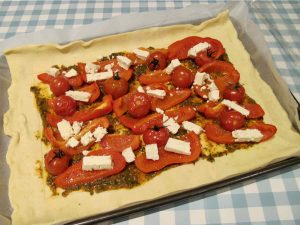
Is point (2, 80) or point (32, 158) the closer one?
point (32, 158)

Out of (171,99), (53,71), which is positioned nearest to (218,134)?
(171,99)

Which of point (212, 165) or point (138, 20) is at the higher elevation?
point (138, 20)

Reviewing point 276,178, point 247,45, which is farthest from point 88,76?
point 276,178

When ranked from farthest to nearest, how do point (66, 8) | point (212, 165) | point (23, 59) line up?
point (66, 8) < point (23, 59) < point (212, 165)

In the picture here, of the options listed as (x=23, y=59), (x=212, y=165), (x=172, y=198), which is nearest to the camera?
(x=172, y=198)

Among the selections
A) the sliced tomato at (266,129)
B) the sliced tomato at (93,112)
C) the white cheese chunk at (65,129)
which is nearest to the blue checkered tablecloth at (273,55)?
the sliced tomato at (266,129)

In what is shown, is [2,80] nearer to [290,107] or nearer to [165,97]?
[165,97]

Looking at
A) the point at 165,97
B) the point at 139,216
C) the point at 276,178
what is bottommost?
the point at 139,216

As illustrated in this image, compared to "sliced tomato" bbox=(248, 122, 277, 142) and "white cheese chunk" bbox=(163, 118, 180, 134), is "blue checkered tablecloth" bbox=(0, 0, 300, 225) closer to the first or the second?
"sliced tomato" bbox=(248, 122, 277, 142)
